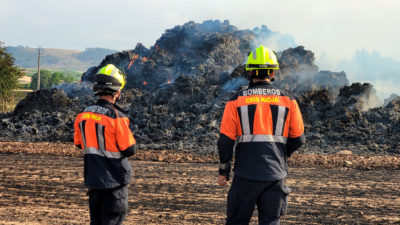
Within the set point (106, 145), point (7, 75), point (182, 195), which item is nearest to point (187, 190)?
point (182, 195)

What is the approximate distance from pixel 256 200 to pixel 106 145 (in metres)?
1.56

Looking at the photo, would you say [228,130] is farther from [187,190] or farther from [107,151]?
[187,190]

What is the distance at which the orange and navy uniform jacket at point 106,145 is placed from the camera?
12.5 feet

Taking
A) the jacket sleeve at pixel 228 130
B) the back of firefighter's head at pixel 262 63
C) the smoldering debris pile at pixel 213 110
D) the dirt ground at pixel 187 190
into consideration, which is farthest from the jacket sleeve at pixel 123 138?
the smoldering debris pile at pixel 213 110

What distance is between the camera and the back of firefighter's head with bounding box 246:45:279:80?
380 cm

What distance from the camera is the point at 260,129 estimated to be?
3.71 metres

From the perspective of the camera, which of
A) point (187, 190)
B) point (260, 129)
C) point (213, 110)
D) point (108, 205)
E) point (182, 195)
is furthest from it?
point (213, 110)

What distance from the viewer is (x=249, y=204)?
3682mm

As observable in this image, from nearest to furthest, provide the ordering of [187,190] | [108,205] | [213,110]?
[108,205]
[187,190]
[213,110]

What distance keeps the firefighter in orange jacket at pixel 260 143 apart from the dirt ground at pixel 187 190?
2.95 meters

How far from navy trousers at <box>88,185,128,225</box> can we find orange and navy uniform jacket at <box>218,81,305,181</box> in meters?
1.11

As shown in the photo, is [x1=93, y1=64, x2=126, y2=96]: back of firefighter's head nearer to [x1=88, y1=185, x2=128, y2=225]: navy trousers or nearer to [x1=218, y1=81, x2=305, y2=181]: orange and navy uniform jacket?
[x1=88, y1=185, x2=128, y2=225]: navy trousers

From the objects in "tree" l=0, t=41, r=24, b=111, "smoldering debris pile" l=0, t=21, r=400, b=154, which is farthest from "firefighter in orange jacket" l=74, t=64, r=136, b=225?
"tree" l=0, t=41, r=24, b=111

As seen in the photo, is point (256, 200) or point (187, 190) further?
point (187, 190)
